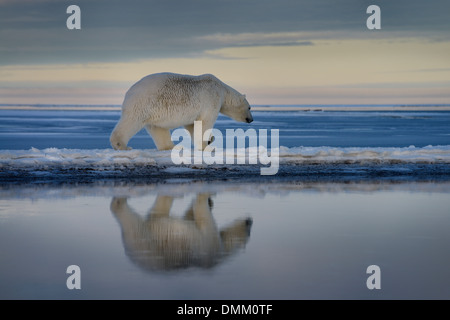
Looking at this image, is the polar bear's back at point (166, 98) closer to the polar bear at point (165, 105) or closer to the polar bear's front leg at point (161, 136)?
the polar bear at point (165, 105)

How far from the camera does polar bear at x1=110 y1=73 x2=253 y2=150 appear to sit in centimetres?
1154

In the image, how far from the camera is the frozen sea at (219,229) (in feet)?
13.4

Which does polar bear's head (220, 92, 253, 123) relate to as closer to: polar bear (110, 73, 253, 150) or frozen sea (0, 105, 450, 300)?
polar bear (110, 73, 253, 150)

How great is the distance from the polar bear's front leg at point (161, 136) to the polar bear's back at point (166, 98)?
54 cm

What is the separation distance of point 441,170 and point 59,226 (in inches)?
263

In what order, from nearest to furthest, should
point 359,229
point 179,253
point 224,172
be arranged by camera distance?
1. point 179,253
2. point 359,229
3. point 224,172

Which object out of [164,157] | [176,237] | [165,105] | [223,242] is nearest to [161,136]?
[165,105]

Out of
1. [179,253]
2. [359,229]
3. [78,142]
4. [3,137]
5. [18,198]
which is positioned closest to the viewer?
[179,253]

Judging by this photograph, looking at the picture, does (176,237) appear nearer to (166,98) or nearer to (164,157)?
(164,157)

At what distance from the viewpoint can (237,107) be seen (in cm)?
1371

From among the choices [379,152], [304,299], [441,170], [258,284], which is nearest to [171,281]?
[258,284]

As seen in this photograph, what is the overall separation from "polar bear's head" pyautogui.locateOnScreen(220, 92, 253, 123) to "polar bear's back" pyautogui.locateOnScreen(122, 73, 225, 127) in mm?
1310

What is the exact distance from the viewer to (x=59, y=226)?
5.84 m
